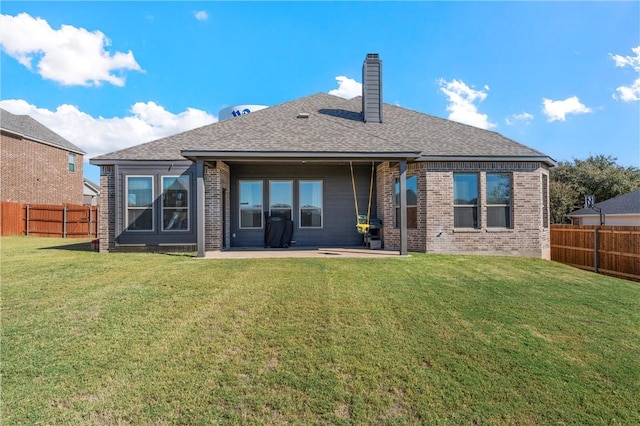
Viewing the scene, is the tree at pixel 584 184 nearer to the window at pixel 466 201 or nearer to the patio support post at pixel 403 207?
the window at pixel 466 201

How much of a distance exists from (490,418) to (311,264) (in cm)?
548

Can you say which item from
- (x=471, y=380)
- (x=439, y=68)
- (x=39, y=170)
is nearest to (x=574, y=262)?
(x=439, y=68)

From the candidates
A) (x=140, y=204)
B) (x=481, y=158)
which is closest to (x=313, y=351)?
(x=481, y=158)

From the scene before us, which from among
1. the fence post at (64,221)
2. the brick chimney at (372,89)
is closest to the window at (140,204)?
the brick chimney at (372,89)

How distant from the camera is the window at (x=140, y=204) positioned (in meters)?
10.7

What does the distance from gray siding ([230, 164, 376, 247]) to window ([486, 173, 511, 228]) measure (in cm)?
376

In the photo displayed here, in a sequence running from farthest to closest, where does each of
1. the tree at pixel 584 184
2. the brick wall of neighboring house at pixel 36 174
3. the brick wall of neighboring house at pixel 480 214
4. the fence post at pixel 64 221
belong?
1. the tree at pixel 584 184
2. the brick wall of neighboring house at pixel 36 174
3. the fence post at pixel 64 221
4. the brick wall of neighboring house at pixel 480 214

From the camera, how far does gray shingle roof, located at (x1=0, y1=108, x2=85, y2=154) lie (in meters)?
19.9

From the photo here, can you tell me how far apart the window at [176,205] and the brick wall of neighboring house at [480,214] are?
24.0 feet

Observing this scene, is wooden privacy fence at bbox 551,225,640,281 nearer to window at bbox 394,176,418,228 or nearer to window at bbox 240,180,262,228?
window at bbox 394,176,418,228

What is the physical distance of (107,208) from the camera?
35.0 ft

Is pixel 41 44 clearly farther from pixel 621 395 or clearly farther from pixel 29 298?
pixel 621 395

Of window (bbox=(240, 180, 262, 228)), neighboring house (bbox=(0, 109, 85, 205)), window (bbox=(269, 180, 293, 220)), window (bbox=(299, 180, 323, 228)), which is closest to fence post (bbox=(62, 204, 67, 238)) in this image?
neighboring house (bbox=(0, 109, 85, 205))

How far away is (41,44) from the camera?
39.3 feet
